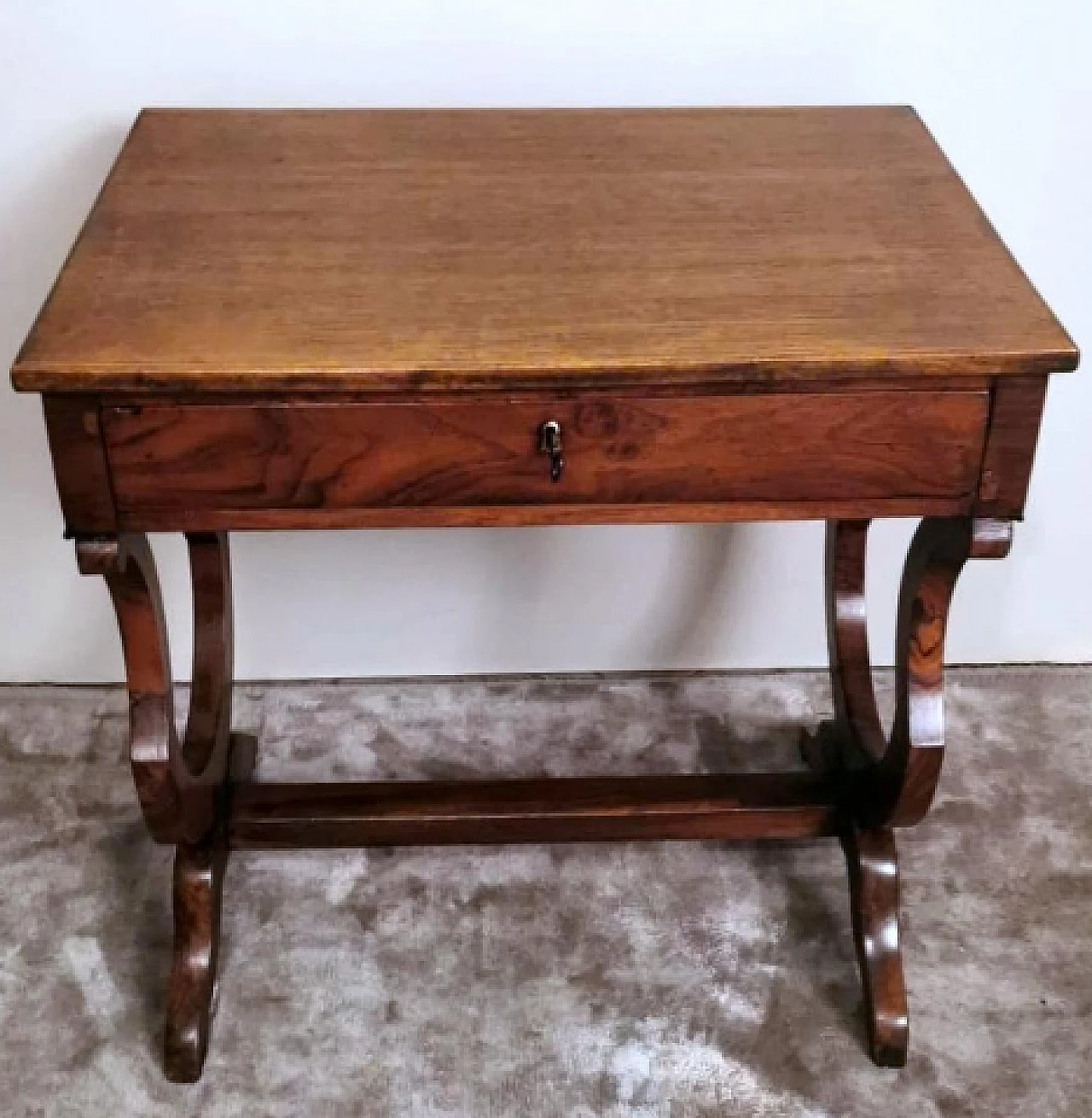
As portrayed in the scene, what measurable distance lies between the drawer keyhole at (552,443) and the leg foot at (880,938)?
1.97 ft

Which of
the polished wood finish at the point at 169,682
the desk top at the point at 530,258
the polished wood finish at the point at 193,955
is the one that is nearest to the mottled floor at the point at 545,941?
the polished wood finish at the point at 193,955

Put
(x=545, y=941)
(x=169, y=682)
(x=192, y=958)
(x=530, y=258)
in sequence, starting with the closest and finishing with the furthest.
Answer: (x=530, y=258) → (x=169, y=682) → (x=192, y=958) → (x=545, y=941)

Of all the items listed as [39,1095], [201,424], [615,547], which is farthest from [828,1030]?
[201,424]

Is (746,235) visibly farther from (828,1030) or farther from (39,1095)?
(39,1095)

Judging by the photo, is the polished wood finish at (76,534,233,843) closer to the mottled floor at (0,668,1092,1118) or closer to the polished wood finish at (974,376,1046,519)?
the mottled floor at (0,668,1092,1118)

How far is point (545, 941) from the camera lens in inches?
Answer: 58.9

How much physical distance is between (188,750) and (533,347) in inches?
26.3

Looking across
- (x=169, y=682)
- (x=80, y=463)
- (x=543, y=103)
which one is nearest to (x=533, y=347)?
(x=80, y=463)

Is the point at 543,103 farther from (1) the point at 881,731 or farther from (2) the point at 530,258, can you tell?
(1) the point at 881,731

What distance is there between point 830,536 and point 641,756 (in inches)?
14.2

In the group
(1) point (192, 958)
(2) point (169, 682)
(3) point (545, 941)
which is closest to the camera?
(2) point (169, 682)

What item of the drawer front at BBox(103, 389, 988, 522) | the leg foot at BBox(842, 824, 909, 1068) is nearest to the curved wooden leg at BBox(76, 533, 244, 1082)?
the drawer front at BBox(103, 389, 988, 522)

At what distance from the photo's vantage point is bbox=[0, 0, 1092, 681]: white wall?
1421 millimetres

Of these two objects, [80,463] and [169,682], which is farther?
[169,682]
